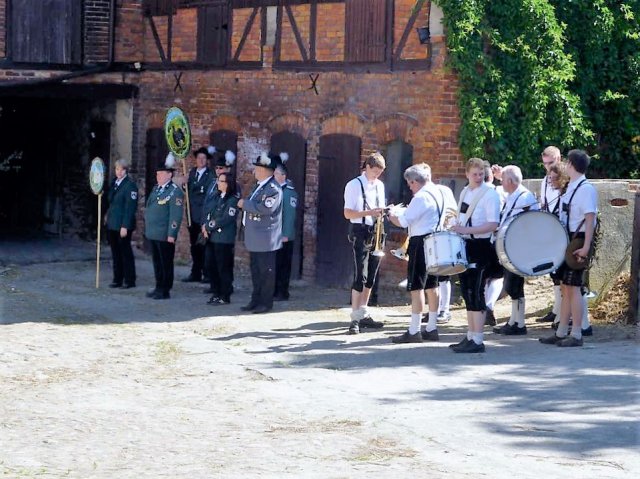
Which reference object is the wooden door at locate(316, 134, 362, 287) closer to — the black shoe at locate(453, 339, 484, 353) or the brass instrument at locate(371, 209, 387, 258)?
the brass instrument at locate(371, 209, 387, 258)

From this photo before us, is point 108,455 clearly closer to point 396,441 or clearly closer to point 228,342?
point 396,441

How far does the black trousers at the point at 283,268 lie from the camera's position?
1633 cm

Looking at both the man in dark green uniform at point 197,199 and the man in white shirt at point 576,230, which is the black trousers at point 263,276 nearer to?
the man in dark green uniform at point 197,199

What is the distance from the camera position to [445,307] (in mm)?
14227

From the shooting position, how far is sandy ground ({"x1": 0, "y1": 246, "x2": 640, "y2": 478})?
8117mm

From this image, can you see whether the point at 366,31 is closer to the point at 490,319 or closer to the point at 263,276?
the point at 263,276

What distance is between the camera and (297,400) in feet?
33.0

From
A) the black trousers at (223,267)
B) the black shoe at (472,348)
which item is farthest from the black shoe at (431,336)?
the black trousers at (223,267)

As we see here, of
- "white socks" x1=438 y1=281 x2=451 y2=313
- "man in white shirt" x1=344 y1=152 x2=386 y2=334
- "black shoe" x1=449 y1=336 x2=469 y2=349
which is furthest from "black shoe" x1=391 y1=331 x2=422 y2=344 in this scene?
"white socks" x1=438 y1=281 x2=451 y2=313

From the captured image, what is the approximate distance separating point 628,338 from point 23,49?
1258 centimetres

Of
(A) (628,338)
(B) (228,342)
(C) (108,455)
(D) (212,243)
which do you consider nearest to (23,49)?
(D) (212,243)

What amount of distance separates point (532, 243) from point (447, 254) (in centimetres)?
82

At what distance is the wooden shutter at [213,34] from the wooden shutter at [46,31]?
2608mm

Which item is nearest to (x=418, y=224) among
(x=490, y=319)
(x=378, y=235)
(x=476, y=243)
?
(x=476, y=243)
